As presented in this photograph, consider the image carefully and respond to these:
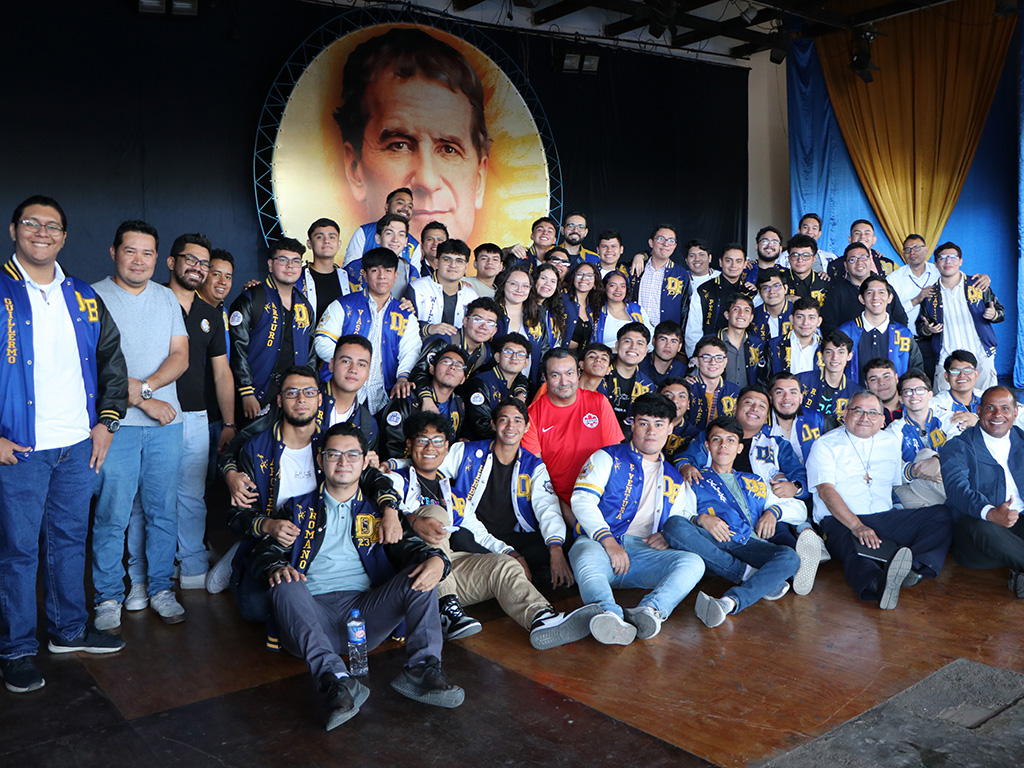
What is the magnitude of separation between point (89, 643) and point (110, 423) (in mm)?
827

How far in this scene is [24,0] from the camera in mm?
6125

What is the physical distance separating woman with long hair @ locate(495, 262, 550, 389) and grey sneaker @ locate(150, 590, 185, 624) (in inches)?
88.5

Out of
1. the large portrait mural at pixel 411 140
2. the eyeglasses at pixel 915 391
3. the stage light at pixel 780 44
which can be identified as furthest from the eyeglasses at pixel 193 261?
the stage light at pixel 780 44

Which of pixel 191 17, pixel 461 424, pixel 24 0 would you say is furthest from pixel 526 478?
pixel 24 0

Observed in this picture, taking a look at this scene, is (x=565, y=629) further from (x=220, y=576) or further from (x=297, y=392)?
(x=220, y=576)

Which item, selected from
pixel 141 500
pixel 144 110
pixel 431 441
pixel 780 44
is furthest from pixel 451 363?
pixel 780 44

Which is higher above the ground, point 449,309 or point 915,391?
point 449,309

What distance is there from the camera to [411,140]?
7.86 m

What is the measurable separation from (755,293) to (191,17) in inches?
188

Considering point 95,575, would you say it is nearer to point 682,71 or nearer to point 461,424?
point 461,424

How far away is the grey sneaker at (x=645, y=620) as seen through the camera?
3229 mm

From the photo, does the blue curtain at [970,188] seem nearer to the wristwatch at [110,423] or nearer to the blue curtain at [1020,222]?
the blue curtain at [1020,222]

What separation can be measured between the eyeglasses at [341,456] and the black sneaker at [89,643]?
107 cm

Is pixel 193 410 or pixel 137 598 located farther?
pixel 193 410
